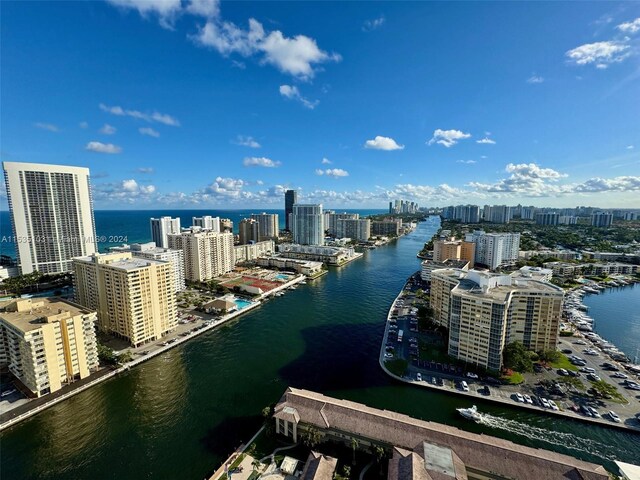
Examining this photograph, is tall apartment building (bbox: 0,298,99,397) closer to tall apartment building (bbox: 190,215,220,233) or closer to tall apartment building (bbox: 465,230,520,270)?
tall apartment building (bbox: 190,215,220,233)

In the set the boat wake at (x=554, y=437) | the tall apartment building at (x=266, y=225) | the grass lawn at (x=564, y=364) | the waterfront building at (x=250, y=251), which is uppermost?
the tall apartment building at (x=266, y=225)

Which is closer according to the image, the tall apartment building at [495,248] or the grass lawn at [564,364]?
the grass lawn at [564,364]

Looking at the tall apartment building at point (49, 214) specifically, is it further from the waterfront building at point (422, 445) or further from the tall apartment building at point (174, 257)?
the waterfront building at point (422, 445)

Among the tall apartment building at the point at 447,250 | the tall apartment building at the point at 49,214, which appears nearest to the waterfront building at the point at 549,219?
the tall apartment building at the point at 447,250

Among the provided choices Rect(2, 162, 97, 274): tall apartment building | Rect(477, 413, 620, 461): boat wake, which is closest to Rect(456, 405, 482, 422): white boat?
Rect(477, 413, 620, 461): boat wake

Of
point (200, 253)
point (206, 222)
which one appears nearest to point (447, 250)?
point (200, 253)

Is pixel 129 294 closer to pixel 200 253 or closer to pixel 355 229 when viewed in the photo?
pixel 200 253

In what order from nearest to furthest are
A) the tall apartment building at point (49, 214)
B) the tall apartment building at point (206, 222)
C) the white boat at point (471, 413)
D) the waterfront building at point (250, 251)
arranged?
the white boat at point (471, 413) < the tall apartment building at point (49, 214) < the waterfront building at point (250, 251) < the tall apartment building at point (206, 222)
